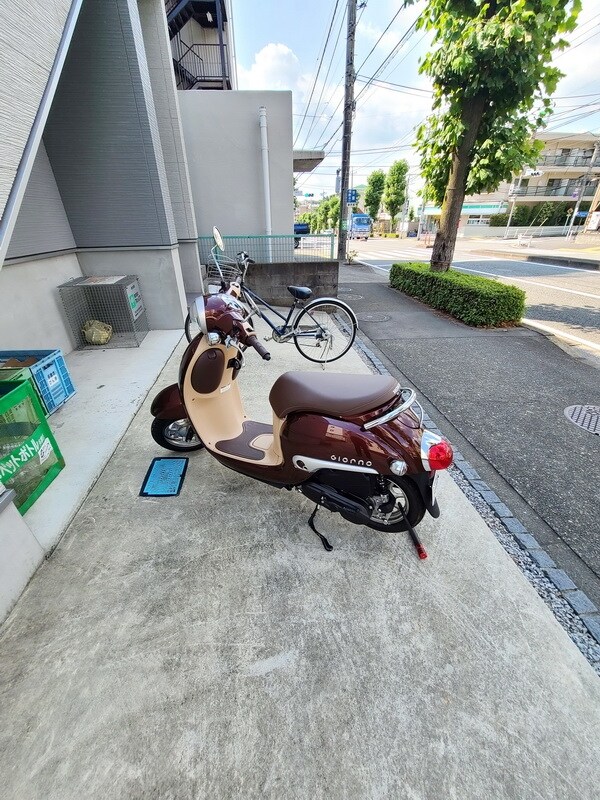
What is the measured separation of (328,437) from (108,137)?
461 centimetres

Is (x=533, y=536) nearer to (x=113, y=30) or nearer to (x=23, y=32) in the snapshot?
(x=23, y=32)

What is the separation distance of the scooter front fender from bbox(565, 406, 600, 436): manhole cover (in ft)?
11.1

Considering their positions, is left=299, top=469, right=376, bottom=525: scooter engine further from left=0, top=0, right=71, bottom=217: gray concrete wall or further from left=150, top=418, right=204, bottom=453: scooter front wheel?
left=0, top=0, right=71, bottom=217: gray concrete wall

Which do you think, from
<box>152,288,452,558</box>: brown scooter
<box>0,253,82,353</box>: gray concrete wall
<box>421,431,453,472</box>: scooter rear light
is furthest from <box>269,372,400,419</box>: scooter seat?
<box>0,253,82,353</box>: gray concrete wall

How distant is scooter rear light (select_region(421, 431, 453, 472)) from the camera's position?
1567 mm

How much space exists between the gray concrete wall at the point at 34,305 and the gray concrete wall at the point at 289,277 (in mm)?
3114

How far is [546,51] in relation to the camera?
15.6 feet

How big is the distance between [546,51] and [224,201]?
6.10m

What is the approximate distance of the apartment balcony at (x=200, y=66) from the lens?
1015cm

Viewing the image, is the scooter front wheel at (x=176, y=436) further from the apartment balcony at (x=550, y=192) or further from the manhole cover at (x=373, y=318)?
the apartment balcony at (x=550, y=192)

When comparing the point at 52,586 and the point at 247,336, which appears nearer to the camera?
the point at 52,586

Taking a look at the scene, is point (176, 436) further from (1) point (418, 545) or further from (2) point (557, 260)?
(2) point (557, 260)

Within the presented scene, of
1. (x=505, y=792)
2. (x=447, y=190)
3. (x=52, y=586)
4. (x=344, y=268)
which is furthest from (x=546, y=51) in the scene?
(x=344, y=268)

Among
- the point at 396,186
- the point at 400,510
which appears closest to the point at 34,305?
the point at 400,510
